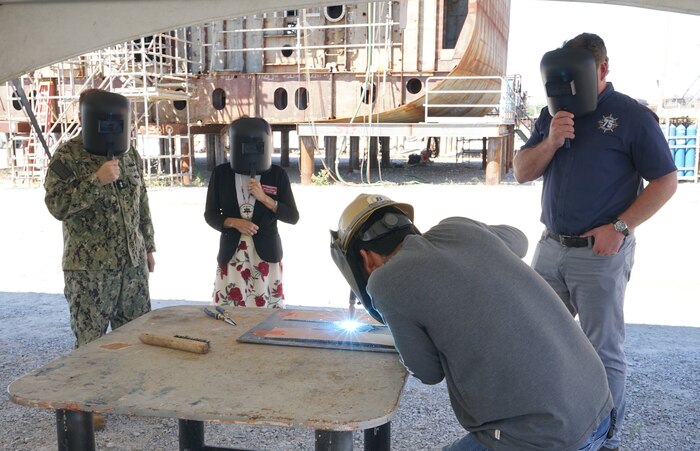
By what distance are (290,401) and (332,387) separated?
0.60 feet

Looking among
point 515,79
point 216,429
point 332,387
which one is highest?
point 515,79

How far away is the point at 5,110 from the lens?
71.3 ft

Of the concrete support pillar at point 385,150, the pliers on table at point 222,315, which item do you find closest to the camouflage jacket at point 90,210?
the pliers on table at point 222,315

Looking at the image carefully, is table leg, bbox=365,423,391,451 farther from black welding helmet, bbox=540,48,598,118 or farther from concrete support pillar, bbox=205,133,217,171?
concrete support pillar, bbox=205,133,217,171

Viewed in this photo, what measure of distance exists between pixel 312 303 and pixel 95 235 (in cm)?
338

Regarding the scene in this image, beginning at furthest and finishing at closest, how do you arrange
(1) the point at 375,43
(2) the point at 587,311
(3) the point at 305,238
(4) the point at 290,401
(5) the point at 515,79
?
(5) the point at 515,79, (1) the point at 375,43, (3) the point at 305,238, (2) the point at 587,311, (4) the point at 290,401

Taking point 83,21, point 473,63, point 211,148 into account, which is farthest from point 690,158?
point 83,21

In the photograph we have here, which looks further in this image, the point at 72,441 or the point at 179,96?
the point at 179,96

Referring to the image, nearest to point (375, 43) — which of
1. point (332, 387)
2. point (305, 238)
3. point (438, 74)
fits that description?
point (438, 74)

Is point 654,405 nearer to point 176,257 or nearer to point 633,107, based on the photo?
point 633,107

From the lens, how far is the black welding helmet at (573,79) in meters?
3.31

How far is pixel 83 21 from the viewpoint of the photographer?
178 inches

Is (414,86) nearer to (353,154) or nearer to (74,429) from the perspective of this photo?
(353,154)

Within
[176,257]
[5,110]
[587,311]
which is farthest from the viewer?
[5,110]
